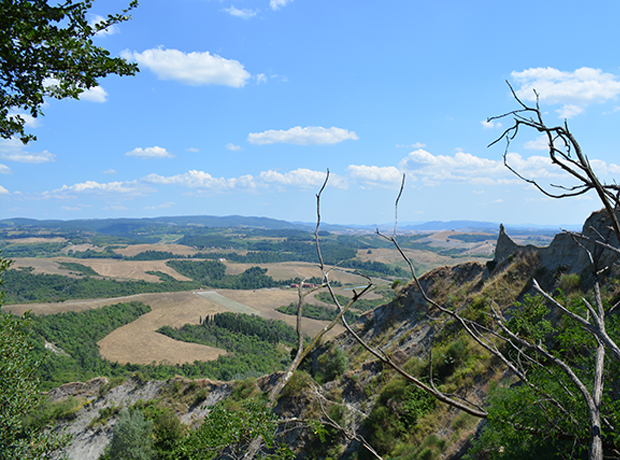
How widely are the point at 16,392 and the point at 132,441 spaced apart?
1895 centimetres

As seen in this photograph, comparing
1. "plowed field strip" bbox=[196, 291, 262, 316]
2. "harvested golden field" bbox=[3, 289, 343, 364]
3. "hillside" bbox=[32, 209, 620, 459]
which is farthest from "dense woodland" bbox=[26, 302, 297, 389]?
"hillside" bbox=[32, 209, 620, 459]

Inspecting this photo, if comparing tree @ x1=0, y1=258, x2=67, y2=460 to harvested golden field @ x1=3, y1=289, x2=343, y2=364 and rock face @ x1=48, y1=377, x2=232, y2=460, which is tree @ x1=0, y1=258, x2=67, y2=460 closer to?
rock face @ x1=48, y1=377, x2=232, y2=460

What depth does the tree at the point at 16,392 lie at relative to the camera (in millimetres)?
10639

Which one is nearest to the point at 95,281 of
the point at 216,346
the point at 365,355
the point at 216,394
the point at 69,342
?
the point at 69,342

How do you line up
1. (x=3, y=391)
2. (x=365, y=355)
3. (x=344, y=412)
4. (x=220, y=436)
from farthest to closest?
(x=365, y=355) → (x=344, y=412) → (x=3, y=391) → (x=220, y=436)

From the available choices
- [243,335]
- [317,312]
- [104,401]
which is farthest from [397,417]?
[317,312]

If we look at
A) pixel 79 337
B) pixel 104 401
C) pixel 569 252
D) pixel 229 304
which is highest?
pixel 569 252

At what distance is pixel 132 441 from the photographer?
1013 inches

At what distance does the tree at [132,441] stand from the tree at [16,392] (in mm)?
16056

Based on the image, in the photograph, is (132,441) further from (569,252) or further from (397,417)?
(569,252)

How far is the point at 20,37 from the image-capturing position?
19.3 feet

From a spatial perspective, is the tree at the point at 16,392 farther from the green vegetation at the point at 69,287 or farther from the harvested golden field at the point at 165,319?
the green vegetation at the point at 69,287

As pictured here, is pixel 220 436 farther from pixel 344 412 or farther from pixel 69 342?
pixel 69 342

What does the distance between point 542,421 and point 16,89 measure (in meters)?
11.7
